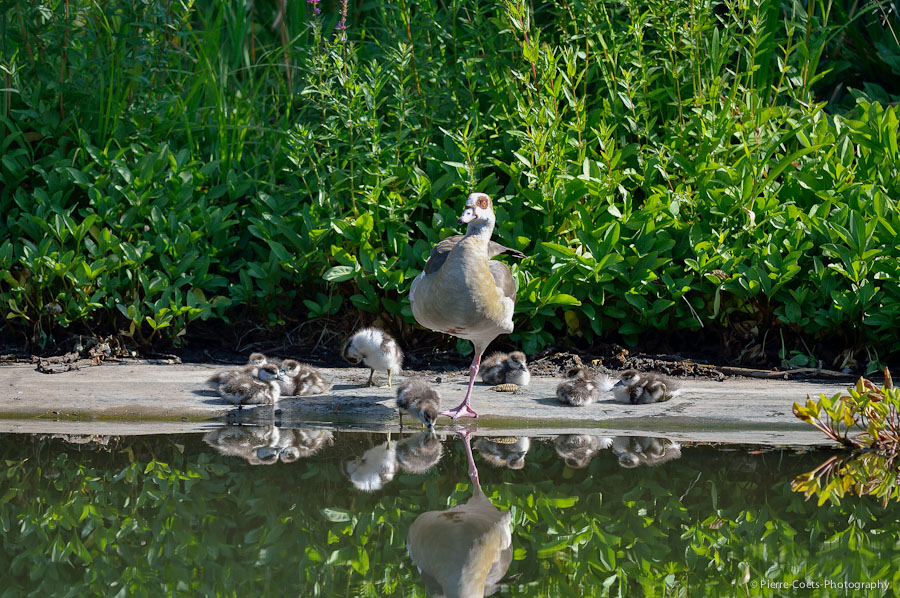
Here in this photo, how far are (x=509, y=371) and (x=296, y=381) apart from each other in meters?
1.49

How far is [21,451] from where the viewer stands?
227 inches

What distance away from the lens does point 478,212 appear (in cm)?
697

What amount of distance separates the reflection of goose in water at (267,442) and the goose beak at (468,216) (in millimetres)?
1593

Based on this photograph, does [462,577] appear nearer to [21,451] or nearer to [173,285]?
[21,451]

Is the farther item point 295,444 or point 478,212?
point 478,212

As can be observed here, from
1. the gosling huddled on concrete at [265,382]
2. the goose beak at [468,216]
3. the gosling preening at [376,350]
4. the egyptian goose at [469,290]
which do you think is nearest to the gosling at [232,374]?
the gosling huddled on concrete at [265,382]

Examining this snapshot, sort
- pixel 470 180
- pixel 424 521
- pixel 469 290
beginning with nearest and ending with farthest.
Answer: pixel 424 521 → pixel 469 290 → pixel 470 180

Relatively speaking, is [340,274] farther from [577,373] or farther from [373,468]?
[373,468]

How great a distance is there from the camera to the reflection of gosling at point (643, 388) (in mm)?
6938

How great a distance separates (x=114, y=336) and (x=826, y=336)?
17.8 feet

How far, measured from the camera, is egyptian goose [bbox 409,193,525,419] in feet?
22.3

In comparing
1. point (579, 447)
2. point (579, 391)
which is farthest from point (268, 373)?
point (579, 447)

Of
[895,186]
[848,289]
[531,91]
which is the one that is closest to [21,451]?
[531,91]

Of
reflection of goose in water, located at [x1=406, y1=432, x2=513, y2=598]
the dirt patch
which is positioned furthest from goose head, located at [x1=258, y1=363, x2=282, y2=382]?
reflection of goose in water, located at [x1=406, y1=432, x2=513, y2=598]
